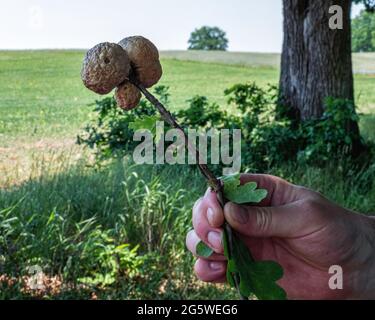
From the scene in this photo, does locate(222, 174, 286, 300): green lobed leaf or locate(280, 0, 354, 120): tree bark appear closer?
locate(222, 174, 286, 300): green lobed leaf

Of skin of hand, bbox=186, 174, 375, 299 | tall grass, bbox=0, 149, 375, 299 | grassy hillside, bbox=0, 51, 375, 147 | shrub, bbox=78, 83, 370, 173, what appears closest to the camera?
skin of hand, bbox=186, 174, 375, 299

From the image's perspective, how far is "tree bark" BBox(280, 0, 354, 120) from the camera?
266 centimetres

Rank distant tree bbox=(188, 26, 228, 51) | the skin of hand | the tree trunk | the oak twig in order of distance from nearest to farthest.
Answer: the oak twig, the skin of hand, distant tree bbox=(188, 26, 228, 51), the tree trunk

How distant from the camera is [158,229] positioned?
1854 millimetres

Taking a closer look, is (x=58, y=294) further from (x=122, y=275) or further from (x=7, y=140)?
(x=7, y=140)

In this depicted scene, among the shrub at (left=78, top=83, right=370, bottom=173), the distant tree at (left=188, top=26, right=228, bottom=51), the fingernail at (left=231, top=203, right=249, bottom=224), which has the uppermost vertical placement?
the distant tree at (left=188, top=26, right=228, bottom=51)

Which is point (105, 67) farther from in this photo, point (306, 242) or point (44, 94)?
point (44, 94)

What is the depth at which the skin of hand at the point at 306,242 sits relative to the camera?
0.53 m

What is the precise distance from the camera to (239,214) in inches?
15.1

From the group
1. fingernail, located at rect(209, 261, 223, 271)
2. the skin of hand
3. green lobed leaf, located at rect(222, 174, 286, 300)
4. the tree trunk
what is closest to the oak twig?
green lobed leaf, located at rect(222, 174, 286, 300)

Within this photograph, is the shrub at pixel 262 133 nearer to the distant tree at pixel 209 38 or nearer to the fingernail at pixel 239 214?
the distant tree at pixel 209 38

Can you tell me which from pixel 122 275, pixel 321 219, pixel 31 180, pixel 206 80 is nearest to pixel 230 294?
pixel 122 275

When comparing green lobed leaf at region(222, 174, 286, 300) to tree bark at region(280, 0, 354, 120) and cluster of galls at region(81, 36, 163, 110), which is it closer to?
cluster of galls at region(81, 36, 163, 110)

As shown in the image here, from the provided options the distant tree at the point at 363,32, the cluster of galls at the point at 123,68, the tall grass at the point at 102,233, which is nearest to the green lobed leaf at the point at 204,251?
the cluster of galls at the point at 123,68
